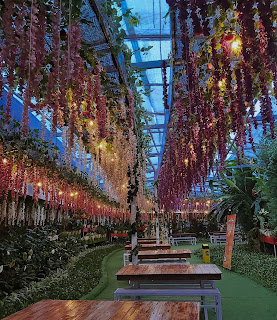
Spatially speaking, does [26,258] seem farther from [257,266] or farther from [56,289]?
[257,266]

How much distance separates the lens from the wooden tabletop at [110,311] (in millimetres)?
2547

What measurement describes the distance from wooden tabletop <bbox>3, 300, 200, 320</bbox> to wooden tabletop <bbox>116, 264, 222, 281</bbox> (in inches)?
57.0

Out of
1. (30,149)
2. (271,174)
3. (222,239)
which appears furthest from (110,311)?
(222,239)

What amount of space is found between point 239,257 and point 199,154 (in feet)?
21.1

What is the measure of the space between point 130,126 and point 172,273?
2.36 meters

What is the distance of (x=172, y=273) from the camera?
440 centimetres

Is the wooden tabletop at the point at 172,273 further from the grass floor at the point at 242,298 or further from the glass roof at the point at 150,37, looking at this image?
the glass roof at the point at 150,37

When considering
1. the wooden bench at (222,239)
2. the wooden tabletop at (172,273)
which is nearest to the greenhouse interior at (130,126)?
the wooden tabletop at (172,273)

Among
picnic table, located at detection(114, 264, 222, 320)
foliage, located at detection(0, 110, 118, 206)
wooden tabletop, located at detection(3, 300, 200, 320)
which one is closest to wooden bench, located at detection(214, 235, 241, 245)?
foliage, located at detection(0, 110, 118, 206)

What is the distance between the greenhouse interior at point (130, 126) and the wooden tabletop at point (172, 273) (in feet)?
0.06

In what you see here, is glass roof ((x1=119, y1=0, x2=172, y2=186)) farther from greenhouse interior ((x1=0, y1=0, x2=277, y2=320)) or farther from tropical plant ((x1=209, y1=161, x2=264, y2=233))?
tropical plant ((x1=209, y1=161, x2=264, y2=233))

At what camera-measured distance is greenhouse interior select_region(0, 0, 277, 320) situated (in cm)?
199

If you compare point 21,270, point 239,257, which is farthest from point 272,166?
point 21,270

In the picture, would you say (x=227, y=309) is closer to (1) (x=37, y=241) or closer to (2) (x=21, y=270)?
(2) (x=21, y=270)
